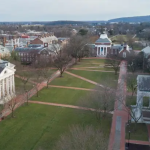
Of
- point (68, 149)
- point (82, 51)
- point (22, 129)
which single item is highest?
point (82, 51)

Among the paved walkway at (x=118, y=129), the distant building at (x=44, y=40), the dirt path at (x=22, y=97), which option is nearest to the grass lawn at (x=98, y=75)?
the dirt path at (x=22, y=97)

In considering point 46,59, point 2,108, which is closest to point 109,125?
point 2,108

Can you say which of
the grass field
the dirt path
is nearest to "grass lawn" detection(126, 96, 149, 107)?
the grass field

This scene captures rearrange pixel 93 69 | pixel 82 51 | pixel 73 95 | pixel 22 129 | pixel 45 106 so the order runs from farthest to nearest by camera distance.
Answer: pixel 82 51
pixel 93 69
pixel 73 95
pixel 45 106
pixel 22 129

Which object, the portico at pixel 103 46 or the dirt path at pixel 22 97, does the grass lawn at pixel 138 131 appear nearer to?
the dirt path at pixel 22 97

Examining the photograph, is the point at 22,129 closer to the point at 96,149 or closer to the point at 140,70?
the point at 96,149

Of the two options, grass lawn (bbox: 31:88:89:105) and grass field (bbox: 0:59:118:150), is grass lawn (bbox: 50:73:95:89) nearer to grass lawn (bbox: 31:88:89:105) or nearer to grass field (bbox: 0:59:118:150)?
grass lawn (bbox: 31:88:89:105)

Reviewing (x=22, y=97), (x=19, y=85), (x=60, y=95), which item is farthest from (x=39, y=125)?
(x=19, y=85)
